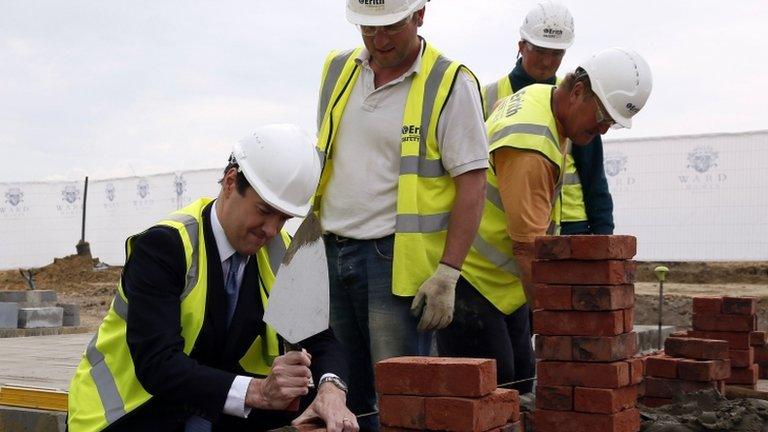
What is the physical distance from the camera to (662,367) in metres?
5.17

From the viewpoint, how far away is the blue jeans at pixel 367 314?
12.1 ft

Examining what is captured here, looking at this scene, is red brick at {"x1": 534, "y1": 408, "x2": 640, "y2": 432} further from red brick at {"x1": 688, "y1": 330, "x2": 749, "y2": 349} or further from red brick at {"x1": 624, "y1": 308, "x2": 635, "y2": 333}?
red brick at {"x1": 688, "y1": 330, "x2": 749, "y2": 349}

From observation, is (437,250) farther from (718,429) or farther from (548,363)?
(718,429)

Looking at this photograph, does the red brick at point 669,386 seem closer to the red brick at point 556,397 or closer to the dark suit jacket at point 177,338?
the red brick at point 556,397

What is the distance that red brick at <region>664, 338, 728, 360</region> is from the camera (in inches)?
202

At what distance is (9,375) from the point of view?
641 centimetres

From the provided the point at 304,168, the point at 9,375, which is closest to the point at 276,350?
the point at 304,168

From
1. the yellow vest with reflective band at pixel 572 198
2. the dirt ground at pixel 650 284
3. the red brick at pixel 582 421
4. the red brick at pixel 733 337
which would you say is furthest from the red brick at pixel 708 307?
the dirt ground at pixel 650 284

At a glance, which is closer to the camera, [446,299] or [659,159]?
[446,299]

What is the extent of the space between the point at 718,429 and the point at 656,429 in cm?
26

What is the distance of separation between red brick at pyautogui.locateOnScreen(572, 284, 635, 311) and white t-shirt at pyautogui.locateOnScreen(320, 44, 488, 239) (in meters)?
0.67

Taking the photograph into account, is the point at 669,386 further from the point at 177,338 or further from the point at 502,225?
the point at 177,338

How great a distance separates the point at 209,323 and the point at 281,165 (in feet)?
1.66

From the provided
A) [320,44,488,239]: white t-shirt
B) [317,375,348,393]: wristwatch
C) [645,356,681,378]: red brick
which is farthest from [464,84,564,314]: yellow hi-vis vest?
[645,356,681,378]: red brick
